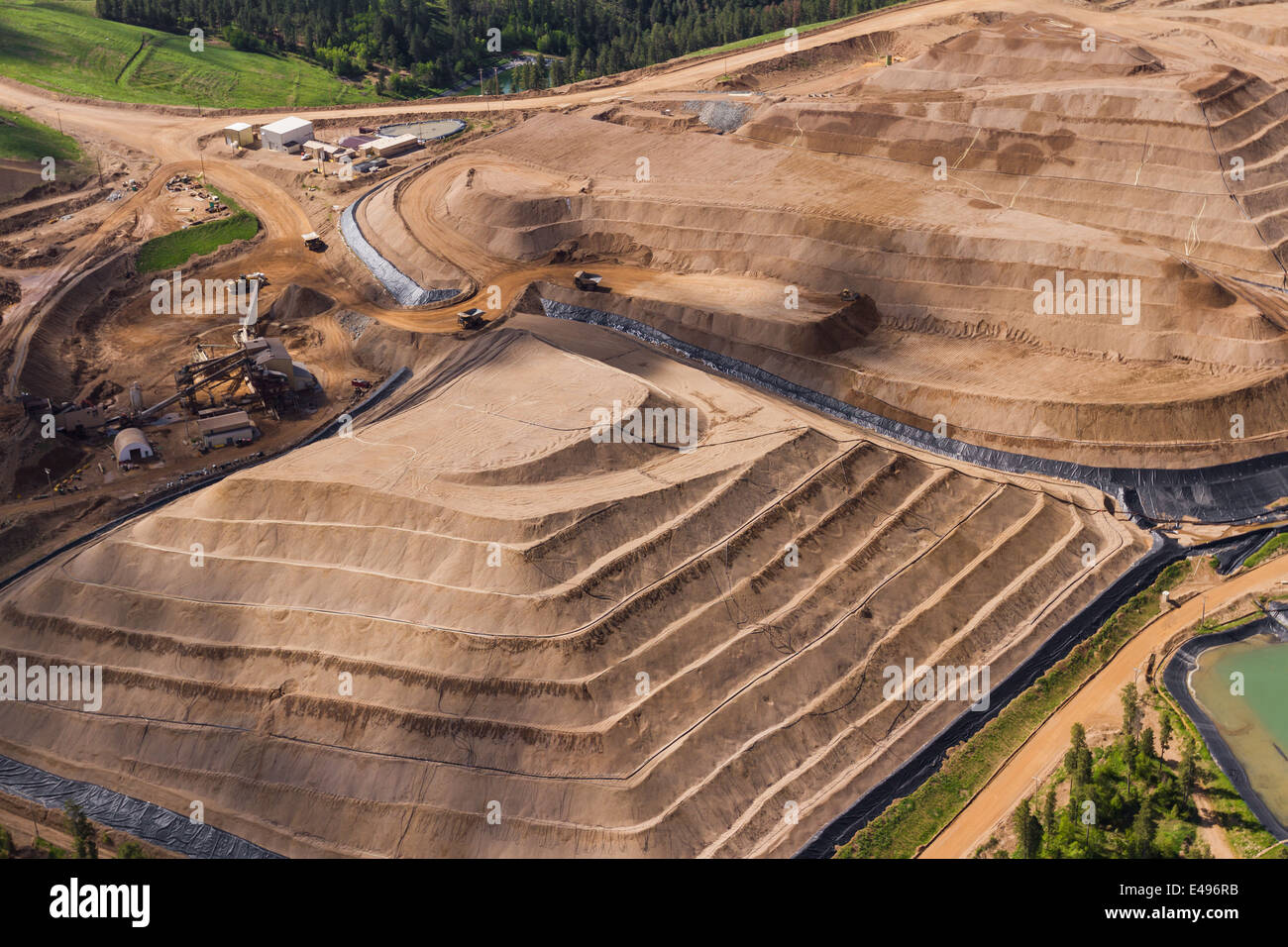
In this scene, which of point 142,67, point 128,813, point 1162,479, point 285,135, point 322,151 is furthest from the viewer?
point 142,67

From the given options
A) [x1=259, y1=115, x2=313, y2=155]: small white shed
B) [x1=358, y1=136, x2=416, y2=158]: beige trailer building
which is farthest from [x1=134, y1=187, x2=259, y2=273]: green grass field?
[x1=358, y1=136, x2=416, y2=158]: beige trailer building

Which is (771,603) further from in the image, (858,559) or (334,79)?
(334,79)

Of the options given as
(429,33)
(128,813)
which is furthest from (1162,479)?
(429,33)

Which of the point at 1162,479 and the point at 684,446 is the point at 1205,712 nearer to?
the point at 1162,479

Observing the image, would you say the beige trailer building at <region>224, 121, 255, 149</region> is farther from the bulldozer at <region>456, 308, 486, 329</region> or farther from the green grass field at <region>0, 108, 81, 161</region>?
the bulldozer at <region>456, 308, 486, 329</region>

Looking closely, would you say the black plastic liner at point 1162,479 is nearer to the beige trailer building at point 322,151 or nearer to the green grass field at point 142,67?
the beige trailer building at point 322,151

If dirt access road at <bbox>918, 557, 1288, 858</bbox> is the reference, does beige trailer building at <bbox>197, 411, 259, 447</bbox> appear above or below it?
above

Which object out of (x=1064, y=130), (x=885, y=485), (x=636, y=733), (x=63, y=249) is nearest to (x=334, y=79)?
(x=63, y=249)
